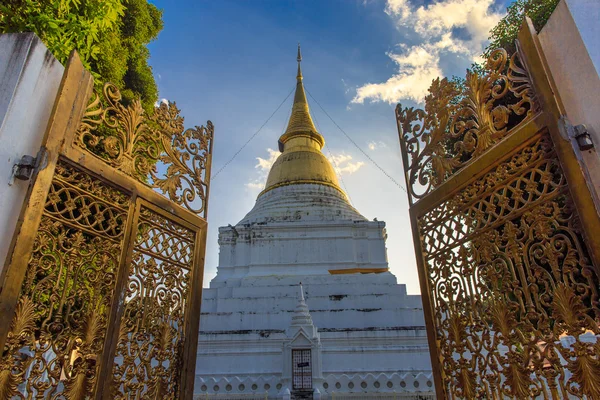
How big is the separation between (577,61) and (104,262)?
415 cm

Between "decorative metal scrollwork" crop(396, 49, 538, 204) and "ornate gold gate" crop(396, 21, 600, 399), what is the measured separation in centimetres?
1

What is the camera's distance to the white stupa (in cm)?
1192

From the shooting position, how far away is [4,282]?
2750 millimetres

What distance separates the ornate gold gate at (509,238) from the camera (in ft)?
9.34

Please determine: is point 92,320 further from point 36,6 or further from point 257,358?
point 257,358

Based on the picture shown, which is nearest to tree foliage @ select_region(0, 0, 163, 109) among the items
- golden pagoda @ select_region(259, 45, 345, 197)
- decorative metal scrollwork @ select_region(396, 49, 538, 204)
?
decorative metal scrollwork @ select_region(396, 49, 538, 204)

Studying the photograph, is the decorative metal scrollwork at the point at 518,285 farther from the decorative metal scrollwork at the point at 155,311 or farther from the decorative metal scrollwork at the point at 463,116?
the decorative metal scrollwork at the point at 155,311

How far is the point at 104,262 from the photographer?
350 centimetres

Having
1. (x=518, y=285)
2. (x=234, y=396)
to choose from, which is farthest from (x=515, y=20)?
(x=234, y=396)

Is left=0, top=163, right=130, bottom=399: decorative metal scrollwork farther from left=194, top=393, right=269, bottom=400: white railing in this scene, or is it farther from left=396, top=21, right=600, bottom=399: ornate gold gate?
left=194, top=393, right=269, bottom=400: white railing

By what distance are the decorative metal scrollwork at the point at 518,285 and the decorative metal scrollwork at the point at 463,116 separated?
369 mm

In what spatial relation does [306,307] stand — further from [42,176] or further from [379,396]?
[42,176]

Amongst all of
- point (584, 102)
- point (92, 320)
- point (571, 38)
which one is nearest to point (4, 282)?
point (92, 320)

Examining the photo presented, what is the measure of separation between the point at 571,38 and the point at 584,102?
1.88 ft
